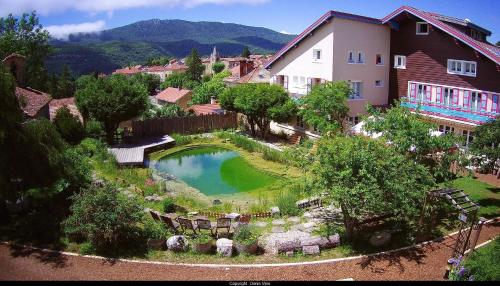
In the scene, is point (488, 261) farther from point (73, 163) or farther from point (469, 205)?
point (73, 163)

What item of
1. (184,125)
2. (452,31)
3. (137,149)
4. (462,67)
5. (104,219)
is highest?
(452,31)

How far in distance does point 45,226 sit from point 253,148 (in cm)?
1789

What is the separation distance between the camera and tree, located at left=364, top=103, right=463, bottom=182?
50.9 feet

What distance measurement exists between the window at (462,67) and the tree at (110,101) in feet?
75.1

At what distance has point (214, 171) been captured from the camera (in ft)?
90.3

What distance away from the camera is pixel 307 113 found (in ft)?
100

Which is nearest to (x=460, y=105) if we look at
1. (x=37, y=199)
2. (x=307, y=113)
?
(x=307, y=113)

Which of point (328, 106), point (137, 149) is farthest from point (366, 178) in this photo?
point (137, 149)

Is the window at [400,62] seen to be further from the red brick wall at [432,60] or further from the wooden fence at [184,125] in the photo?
the wooden fence at [184,125]

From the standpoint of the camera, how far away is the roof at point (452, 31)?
2697 centimetres

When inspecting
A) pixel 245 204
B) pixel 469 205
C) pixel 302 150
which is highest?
pixel 302 150

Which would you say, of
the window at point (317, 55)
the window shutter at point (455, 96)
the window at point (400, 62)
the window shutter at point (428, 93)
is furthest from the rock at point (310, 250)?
the window at point (400, 62)

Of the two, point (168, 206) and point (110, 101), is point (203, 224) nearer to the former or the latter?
point (168, 206)

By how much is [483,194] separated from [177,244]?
46.9 feet
